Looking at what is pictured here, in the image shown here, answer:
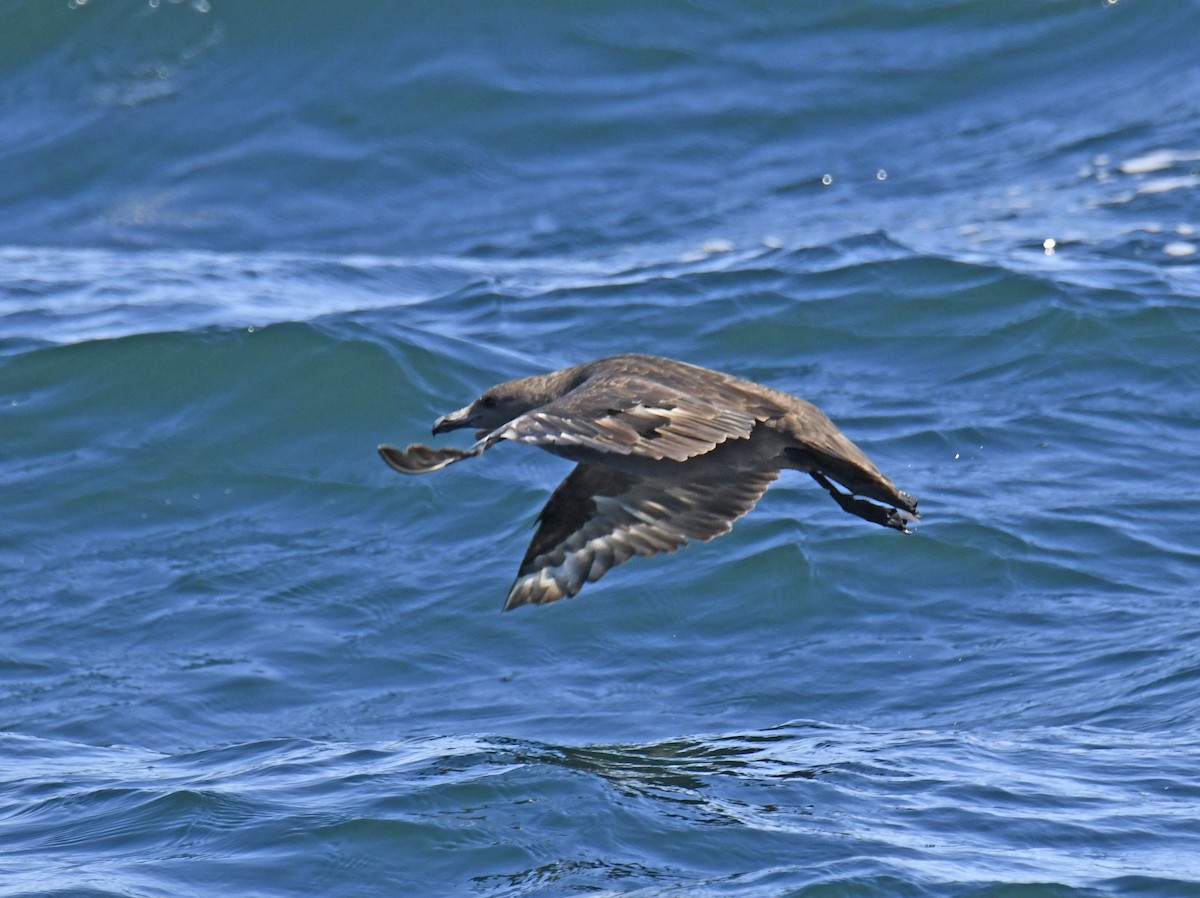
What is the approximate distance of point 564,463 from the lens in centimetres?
1006

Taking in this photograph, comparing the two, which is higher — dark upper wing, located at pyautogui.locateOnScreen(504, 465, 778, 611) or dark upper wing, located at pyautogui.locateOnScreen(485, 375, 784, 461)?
dark upper wing, located at pyautogui.locateOnScreen(485, 375, 784, 461)

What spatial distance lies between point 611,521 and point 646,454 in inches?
70.6

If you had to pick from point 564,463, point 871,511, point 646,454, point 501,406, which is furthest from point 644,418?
point 564,463

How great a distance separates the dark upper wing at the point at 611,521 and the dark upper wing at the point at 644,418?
710 mm

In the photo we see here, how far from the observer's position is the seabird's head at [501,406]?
6.92 metres

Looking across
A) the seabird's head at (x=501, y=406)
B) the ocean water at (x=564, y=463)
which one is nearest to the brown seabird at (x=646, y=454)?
the seabird's head at (x=501, y=406)

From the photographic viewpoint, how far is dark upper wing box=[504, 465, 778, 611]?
7105 mm

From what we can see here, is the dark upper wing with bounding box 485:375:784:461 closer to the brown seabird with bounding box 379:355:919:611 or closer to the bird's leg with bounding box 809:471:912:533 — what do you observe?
the brown seabird with bounding box 379:355:919:611

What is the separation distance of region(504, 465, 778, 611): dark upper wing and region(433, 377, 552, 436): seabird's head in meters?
0.60

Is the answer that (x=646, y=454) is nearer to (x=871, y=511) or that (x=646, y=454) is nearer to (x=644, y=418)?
(x=644, y=418)

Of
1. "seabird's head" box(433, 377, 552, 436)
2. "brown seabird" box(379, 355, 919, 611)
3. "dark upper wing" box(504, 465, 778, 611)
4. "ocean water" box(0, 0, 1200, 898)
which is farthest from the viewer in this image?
"dark upper wing" box(504, 465, 778, 611)

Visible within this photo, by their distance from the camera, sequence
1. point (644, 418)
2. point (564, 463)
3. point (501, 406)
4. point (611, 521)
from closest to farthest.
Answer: point (644, 418), point (501, 406), point (611, 521), point (564, 463)

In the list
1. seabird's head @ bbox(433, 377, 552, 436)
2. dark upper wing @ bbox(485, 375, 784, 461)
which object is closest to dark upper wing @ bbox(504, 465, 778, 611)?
seabird's head @ bbox(433, 377, 552, 436)

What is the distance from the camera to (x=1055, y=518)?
29.3ft
